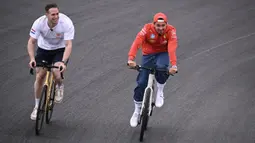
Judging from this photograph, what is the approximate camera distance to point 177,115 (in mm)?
10203

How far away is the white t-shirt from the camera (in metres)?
8.91

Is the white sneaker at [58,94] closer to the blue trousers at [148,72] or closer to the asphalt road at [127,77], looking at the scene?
the asphalt road at [127,77]

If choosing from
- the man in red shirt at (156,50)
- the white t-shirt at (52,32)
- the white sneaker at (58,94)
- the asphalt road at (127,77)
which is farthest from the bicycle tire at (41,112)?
the man in red shirt at (156,50)

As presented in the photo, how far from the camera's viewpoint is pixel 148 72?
9.20 m

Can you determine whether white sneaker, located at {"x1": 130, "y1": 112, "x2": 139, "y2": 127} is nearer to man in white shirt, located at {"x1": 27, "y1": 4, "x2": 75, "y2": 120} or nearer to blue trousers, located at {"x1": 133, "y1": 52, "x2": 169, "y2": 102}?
blue trousers, located at {"x1": 133, "y1": 52, "x2": 169, "y2": 102}

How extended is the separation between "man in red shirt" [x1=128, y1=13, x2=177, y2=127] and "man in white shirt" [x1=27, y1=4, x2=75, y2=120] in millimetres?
1102

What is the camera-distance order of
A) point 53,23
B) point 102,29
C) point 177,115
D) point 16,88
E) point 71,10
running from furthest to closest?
point 71,10
point 102,29
point 16,88
point 177,115
point 53,23

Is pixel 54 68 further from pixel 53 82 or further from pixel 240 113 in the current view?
pixel 240 113

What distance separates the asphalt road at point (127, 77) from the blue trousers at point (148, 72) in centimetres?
75

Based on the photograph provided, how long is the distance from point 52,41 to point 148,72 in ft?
5.67

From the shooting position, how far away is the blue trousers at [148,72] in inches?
360

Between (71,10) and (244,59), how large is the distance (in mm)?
5557

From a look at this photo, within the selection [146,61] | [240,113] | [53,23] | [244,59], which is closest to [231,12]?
[244,59]

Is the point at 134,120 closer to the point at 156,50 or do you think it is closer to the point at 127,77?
the point at 156,50
